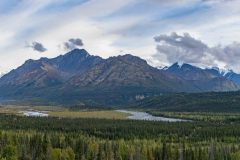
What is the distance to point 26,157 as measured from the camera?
200 metres

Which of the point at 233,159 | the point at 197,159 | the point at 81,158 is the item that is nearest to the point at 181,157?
the point at 197,159

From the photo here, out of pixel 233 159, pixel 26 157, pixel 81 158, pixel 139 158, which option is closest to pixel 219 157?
pixel 233 159

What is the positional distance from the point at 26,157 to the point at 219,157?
245ft

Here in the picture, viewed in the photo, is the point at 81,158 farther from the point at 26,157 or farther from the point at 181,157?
the point at 181,157

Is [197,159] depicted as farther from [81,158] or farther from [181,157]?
[81,158]

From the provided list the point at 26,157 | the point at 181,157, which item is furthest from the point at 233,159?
the point at 26,157

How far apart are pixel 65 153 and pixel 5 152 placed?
2305 cm

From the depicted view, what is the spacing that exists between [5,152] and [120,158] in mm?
43404

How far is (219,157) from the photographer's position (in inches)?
7790

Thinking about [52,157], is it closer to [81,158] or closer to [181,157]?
[81,158]

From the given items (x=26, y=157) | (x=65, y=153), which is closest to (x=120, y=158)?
(x=65, y=153)

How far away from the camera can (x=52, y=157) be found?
19862cm

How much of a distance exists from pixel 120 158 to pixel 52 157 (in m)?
26.3

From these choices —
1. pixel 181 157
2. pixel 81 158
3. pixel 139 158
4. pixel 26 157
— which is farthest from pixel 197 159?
pixel 26 157
